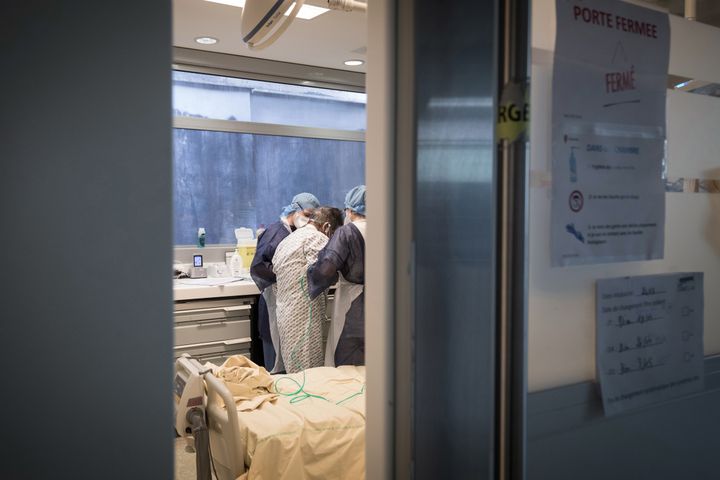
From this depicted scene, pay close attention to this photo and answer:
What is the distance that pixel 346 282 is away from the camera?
3443mm

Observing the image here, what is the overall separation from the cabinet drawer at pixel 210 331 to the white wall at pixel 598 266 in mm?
2619

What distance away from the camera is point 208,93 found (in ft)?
14.4

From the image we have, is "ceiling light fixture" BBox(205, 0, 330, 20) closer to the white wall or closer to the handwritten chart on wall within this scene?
the white wall

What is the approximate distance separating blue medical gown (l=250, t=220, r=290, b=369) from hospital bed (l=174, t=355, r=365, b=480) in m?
1.38

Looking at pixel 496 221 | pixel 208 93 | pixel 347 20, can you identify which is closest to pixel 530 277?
pixel 496 221

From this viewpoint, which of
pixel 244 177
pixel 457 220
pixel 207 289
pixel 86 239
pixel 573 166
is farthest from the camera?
pixel 244 177

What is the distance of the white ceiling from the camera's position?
341 centimetres

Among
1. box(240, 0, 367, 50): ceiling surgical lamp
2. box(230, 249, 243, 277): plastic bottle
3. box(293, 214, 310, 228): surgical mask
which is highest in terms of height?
box(240, 0, 367, 50): ceiling surgical lamp

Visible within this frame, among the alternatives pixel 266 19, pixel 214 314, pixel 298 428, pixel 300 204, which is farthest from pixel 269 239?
pixel 266 19

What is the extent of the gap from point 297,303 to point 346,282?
14.3 inches

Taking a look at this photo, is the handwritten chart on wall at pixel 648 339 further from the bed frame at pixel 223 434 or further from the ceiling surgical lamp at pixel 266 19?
the bed frame at pixel 223 434

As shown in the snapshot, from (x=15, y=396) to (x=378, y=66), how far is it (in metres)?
0.82

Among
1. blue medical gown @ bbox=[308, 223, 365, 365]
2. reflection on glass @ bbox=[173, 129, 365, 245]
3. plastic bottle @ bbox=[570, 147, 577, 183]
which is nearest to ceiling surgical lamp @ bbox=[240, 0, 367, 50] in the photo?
plastic bottle @ bbox=[570, 147, 577, 183]

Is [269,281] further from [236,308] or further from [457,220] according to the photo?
[457,220]
